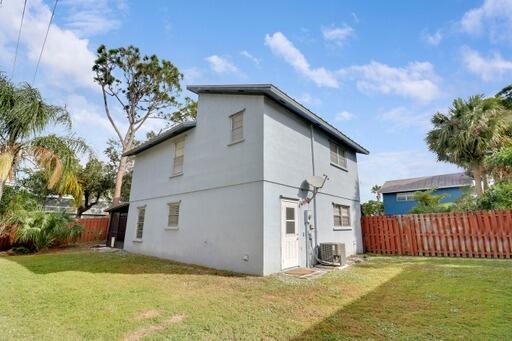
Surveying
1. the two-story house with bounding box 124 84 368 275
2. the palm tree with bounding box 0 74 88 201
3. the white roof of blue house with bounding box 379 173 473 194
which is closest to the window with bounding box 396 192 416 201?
the white roof of blue house with bounding box 379 173 473 194

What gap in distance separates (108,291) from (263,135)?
233 inches

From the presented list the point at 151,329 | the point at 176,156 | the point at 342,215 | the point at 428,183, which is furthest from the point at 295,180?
the point at 428,183

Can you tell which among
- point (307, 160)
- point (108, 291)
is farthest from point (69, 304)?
point (307, 160)

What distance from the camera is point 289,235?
29.4ft

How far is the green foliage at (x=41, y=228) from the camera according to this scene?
43.3ft

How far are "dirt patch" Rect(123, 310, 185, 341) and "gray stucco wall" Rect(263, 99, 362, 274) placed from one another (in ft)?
11.8

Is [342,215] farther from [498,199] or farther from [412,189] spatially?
[412,189]

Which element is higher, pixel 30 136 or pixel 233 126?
pixel 233 126

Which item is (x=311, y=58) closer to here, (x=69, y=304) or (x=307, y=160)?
(x=307, y=160)

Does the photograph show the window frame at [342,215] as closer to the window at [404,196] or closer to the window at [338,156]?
the window at [338,156]

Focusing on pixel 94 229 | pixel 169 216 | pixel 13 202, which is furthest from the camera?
pixel 94 229

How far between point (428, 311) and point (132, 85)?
24.7 m

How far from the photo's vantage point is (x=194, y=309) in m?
5.07

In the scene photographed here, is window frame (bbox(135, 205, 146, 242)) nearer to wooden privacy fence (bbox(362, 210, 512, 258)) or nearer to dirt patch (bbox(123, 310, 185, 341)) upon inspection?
dirt patch (bbox(123, 310, 185, 341))
